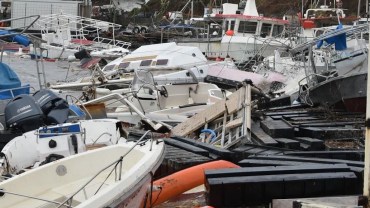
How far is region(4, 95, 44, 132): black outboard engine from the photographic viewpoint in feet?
31.7

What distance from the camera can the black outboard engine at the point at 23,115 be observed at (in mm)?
9648

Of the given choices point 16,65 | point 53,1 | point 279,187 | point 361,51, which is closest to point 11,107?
point 279,187

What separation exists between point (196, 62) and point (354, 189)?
14774 millimetres

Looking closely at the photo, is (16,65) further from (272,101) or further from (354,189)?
(354,189)

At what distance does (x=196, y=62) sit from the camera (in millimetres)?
20516

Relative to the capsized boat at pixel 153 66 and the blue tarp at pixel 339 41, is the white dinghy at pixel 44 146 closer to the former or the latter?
the blue tarp at pixel 339 41

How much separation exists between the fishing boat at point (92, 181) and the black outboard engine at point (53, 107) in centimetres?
328

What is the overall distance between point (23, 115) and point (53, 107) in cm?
74

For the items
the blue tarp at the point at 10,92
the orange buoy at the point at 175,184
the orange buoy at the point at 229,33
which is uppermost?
the orange buoy at the point at 229,33

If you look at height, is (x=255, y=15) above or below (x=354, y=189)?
above

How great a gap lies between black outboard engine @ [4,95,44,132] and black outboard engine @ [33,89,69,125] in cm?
20

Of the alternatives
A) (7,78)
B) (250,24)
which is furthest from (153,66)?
(250,24)

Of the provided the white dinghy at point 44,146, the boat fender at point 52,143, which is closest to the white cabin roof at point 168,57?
the white dinghy at point 44,146

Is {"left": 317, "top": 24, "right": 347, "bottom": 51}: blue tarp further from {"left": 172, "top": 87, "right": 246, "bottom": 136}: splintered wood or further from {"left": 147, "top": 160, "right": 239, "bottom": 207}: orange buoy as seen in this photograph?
{"left": 147, "top": 160, "right": 239, "bottom": 207}: orange buoy
